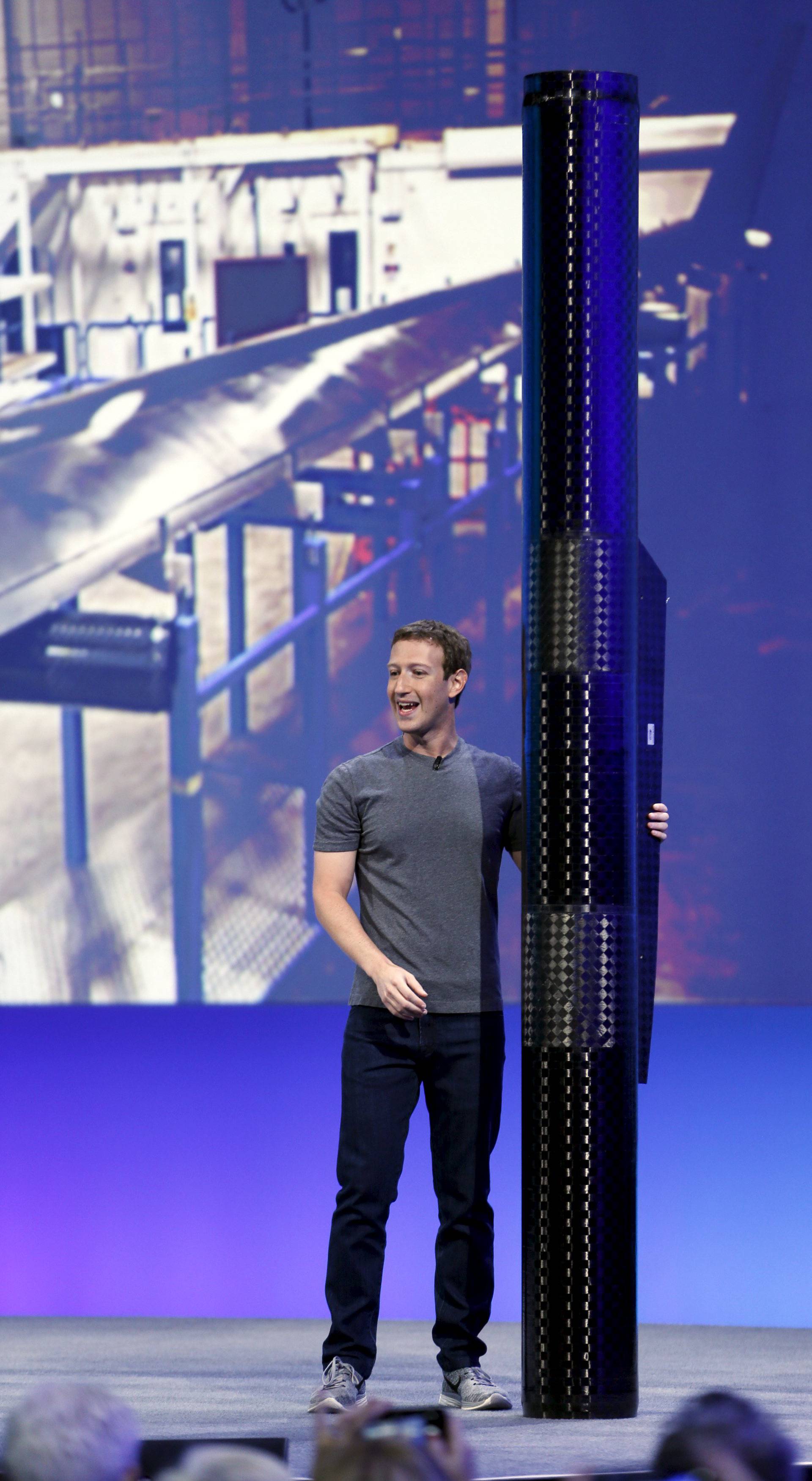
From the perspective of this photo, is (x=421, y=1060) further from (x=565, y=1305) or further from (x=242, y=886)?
(x=242, y=886)

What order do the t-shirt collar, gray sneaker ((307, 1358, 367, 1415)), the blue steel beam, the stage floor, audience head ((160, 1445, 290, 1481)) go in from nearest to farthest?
audience head ((160, 1445, 290, 1481)) → the stage floor → gray sneaker ((307, 1358, 367, 1415)) → the t-shirt collar → the blue steel beam

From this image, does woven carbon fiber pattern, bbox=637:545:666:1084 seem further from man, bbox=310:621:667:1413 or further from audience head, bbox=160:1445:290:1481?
audience head, bbox=160:1445:290:1481

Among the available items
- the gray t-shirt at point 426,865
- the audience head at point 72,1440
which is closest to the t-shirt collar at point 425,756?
the gray t-shirt at point 426,865

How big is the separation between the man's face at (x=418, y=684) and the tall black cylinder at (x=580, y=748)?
7.7 inches

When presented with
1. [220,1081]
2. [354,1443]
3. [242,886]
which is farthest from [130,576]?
[354,1443]

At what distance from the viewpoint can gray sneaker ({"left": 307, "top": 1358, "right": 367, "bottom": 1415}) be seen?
9.55ft

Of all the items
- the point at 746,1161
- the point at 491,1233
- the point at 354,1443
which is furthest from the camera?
the point at 746,1161

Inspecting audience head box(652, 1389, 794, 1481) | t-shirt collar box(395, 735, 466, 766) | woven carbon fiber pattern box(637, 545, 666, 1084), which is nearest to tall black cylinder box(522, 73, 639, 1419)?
woven carbon fiber pattern box(637, 545, 666, 1084)

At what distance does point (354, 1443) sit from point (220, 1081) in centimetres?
397

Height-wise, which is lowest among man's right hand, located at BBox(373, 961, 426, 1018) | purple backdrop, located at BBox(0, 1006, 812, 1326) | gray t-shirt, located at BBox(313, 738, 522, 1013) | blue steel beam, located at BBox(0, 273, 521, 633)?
purple backdrop, located at BBox(0, 1006, 812, 1326)

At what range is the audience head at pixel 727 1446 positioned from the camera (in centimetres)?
142

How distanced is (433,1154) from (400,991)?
0.32m

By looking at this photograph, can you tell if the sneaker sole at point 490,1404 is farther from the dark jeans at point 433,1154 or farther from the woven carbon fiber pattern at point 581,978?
the woven carbon fiber pattern at point 581,978

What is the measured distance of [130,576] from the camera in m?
5.13
